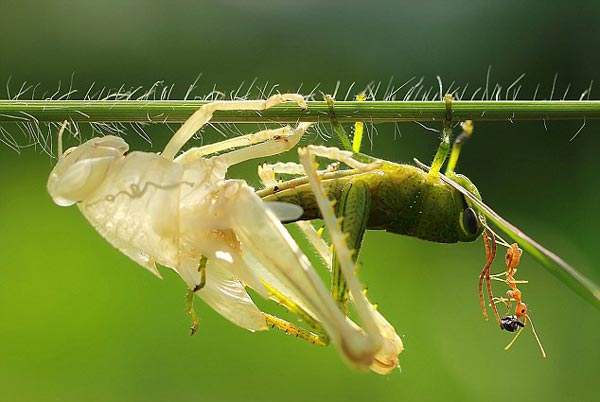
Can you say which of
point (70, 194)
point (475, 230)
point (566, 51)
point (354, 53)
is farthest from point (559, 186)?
point (70, 194)

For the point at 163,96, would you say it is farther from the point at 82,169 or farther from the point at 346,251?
the point at 346,251

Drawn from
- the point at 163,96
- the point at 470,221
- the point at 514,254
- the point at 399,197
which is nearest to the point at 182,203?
the point at 163,96

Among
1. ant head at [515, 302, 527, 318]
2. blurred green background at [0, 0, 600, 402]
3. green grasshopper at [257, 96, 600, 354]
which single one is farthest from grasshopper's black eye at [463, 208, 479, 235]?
blurred green background at [0, 0, 600, 402]

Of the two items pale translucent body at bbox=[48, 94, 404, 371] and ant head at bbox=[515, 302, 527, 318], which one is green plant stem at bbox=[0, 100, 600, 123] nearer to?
pale translucent body at bbox=[48, 94, 404, 371]

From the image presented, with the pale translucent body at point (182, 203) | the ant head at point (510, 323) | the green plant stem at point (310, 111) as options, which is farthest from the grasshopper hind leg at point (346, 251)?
the ant head at point (510, 323)

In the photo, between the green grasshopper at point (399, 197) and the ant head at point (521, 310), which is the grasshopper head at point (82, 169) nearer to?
the green grasshopper at point (399, 197)

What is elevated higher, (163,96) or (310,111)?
(310,111)
